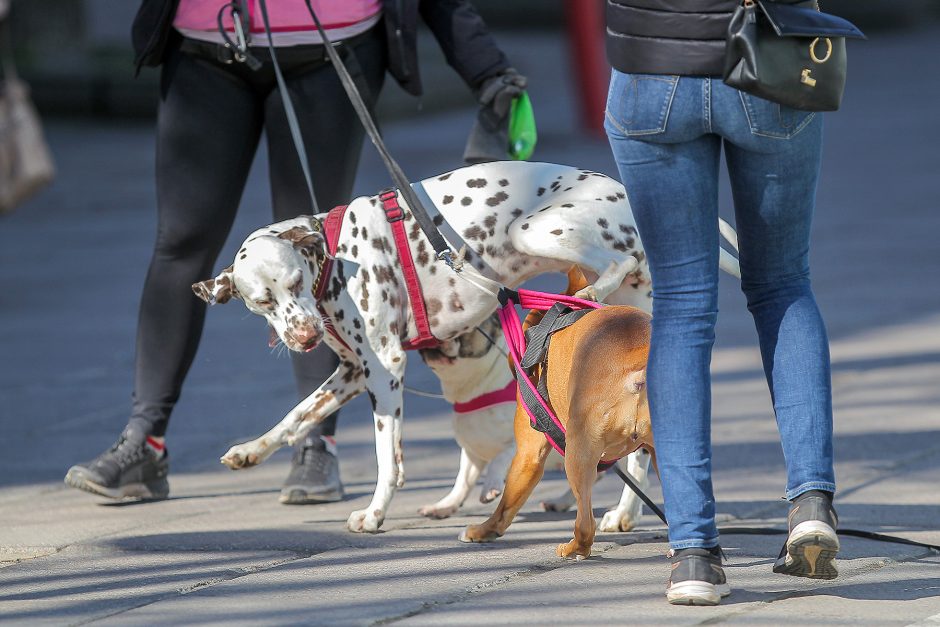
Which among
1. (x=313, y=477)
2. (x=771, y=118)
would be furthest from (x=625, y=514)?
(x=771, y=118)

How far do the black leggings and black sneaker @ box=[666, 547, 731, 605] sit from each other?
192 cm

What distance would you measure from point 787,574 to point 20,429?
389 centimetres

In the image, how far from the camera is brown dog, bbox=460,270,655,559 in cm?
391

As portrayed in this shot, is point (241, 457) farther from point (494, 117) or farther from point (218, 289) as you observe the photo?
point (494, 117)

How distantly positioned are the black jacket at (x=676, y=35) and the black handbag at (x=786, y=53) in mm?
68

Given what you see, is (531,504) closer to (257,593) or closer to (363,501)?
(363,501)

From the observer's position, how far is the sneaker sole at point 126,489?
5.09 m

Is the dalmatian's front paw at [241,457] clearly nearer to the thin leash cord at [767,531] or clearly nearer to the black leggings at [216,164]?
the black leggings at [216,164]

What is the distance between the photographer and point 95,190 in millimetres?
14820

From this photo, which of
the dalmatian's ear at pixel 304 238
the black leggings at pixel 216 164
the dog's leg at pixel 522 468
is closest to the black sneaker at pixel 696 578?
the dog's leg at pixel 522 468

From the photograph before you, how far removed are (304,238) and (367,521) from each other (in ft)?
2.98

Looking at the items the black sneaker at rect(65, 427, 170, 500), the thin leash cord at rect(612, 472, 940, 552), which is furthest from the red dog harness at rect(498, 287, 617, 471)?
the black sneaker at rect(65, 427, 170, 500)

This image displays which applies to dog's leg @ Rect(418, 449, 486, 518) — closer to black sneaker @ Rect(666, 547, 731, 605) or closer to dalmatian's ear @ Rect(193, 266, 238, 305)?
dalmatian's ear @ Rect(193, 266, 238, 305)

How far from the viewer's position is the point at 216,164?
5.12 meters
